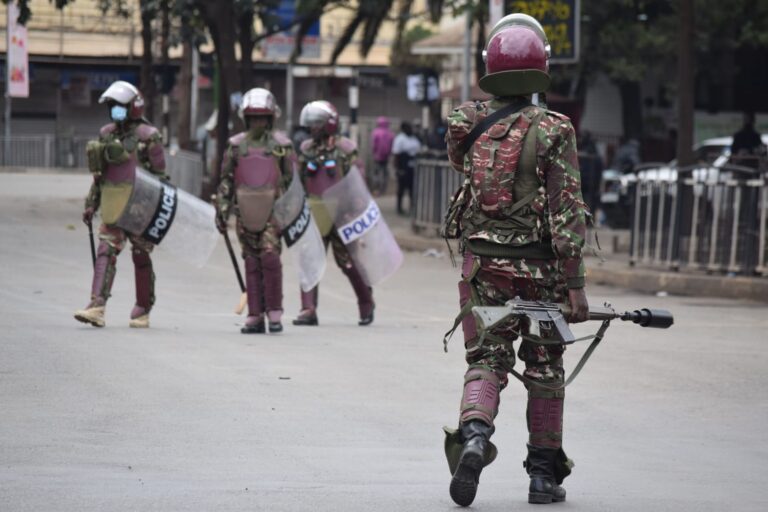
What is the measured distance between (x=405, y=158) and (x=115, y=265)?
62.6 feet

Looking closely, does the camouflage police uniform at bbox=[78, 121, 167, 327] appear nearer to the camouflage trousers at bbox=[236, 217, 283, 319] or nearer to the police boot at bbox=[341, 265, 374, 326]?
the camouflage trousers at bbox=[236, 217, 283, 319]

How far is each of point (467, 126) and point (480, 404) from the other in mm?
1019

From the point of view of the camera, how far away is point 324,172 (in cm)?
1230

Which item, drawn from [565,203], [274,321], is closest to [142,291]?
[274,321]

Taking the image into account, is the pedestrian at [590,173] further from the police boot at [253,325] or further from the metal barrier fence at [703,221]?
the police boot at [253,325]

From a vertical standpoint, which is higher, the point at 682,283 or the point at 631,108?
the point at 631,108

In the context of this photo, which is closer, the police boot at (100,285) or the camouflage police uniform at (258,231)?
the police boot at (100,285)

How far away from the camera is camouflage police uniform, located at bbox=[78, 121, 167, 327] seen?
11.3 meters

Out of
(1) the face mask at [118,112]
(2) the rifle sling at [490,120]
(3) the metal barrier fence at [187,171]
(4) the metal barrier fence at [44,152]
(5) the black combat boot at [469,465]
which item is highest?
(2) the rifle sling at [490,120]

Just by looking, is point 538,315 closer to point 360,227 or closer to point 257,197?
point 257,197

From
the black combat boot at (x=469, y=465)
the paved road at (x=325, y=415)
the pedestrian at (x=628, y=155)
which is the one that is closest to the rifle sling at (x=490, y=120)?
the black combat boot at (x=469, y=465)

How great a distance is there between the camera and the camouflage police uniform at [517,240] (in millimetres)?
5688

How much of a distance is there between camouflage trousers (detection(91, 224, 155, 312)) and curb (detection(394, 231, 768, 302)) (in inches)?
253

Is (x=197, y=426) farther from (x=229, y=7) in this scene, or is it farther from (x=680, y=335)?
(x=229, y=7)
